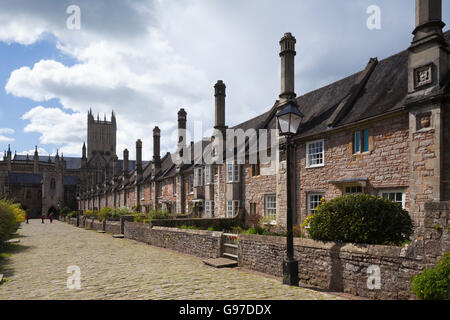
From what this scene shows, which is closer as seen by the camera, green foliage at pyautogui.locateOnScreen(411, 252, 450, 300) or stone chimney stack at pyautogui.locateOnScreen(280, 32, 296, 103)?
green foliage at pyautogui.locateOnScreen(411, 252, 450, 300)

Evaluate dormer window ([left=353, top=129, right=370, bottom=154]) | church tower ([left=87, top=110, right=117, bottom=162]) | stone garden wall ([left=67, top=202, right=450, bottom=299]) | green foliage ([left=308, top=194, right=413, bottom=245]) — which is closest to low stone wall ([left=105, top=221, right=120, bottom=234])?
stone garden wall ([left=67, top=202, right=450, bottom=299])

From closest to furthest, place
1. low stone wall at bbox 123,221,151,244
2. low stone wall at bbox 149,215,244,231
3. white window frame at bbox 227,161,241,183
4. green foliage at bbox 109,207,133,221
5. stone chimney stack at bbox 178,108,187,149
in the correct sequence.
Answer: low stone wall at bbox 149,215,244,231 → low stone wall at bbox 123,221,151,244 → white window frame at bbox 227,161,241,183 → green foliage at bbox 109,207,133,221 → stone chimney stack at bbox 178,108,187,149

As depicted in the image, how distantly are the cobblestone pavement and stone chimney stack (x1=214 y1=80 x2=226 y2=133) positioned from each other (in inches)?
569

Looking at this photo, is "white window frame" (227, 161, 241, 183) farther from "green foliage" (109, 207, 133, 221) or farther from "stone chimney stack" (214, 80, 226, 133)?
"green foliage" (109, 207, 133, 221)

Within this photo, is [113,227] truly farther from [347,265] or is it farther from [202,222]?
[347,265]

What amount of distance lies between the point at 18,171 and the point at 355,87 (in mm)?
108897

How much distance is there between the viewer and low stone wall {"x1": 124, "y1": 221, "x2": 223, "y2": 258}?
13609 mm

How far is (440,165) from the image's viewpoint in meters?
11.0

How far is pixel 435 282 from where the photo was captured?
19.1 feet

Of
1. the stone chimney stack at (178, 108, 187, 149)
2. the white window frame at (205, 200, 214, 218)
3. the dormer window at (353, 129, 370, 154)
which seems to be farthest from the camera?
the stone chimney stack at (178, 108, 187, 149)

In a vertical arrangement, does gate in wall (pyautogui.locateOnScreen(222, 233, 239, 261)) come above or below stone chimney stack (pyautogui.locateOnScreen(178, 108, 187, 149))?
below

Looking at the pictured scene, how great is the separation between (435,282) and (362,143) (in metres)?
9.62

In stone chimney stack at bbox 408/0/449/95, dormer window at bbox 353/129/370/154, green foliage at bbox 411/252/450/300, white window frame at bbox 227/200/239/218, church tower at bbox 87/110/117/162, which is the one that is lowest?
white window frame at bbox 227/200/239/218

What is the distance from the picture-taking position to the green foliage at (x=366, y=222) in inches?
313
